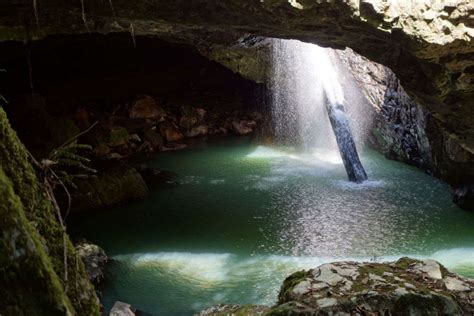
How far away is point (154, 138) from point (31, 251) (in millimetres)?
11913

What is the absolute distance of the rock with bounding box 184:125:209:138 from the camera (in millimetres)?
14300

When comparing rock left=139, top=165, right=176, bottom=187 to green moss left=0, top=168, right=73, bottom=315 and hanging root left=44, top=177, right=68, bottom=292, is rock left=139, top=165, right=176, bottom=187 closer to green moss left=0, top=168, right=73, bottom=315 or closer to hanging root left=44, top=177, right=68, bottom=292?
hanging root left=44, top=177, right=68, bottom=292

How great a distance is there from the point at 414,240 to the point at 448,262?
73 cm

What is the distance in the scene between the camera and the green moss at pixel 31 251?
56.4 inches

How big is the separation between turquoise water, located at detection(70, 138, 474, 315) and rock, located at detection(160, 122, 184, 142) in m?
3.52

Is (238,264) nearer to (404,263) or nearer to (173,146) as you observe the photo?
(404,263)

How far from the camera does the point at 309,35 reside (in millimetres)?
5363

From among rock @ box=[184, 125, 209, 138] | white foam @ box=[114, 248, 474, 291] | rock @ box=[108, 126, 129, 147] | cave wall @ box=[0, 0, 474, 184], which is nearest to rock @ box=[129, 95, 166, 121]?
rock @ box=[184, 125, 209, 138]

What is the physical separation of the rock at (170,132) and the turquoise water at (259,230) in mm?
3515

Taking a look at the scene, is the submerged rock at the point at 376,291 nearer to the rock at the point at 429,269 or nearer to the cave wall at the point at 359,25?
the rock at the point at 429,269

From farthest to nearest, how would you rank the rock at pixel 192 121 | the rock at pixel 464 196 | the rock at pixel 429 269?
the rock at pixel 192 121, the rock at pixel 464 196, the rock at pixel 429 269

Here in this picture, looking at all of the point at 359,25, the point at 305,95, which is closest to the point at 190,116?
the point at 305,95

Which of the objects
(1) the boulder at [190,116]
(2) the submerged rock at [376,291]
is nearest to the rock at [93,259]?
(2) the submerged rock at [376,291]

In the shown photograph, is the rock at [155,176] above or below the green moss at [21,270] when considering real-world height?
below
